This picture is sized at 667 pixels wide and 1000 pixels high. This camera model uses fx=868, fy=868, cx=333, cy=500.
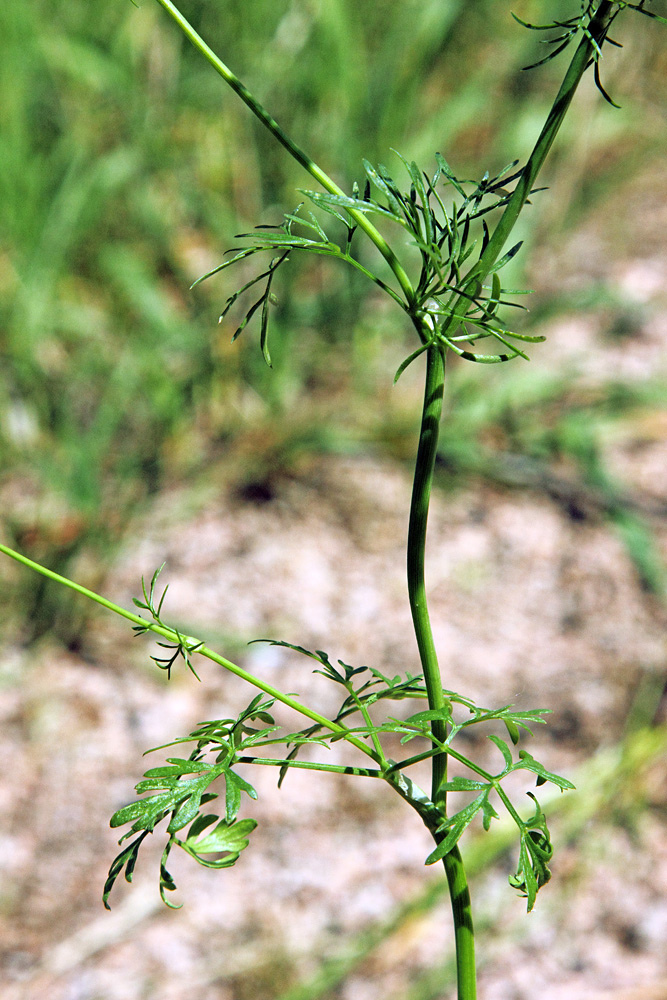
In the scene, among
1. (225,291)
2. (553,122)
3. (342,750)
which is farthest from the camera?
(225,291)

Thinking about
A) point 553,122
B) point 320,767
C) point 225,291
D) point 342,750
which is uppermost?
point 225,291

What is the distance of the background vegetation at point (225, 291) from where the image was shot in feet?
5.03

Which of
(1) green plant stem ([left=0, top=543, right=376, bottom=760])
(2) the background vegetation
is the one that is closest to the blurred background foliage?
(2) the background vegetation

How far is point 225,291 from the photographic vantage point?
5.57ft

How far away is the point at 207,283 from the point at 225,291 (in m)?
0.04

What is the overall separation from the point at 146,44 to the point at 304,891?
176 centimetres

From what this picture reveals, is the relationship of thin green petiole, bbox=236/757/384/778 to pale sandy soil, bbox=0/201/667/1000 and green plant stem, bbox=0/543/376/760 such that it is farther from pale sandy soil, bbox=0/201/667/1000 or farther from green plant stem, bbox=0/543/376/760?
pale sandy soil, bbox=0/201/667/1000

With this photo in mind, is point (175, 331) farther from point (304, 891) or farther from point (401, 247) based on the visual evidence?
point (304, 891)

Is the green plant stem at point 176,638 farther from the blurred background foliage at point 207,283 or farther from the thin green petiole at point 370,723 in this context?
the blurred background foliage at point 207,283

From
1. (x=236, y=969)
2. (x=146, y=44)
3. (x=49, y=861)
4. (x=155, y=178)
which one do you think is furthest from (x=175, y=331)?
(x=236, y=969)

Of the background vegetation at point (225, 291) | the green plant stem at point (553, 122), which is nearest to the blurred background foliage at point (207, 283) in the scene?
the background vegetation at point (225, 291)

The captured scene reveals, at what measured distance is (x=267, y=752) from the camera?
137 centimetres

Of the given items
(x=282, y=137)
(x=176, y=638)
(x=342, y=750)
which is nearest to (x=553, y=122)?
(x=282, y=137)

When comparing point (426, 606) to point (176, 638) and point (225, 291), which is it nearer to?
point (176, 638)
